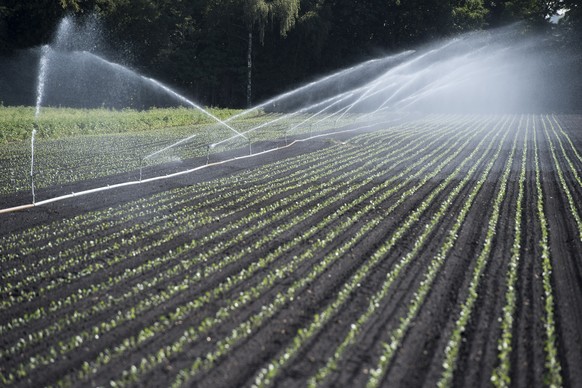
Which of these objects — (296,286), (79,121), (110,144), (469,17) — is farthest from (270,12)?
(296,286)

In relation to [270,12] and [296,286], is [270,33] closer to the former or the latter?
[270,12]

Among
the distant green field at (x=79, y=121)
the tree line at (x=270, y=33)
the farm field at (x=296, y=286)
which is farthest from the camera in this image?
the tree line at (x=270, y=33)

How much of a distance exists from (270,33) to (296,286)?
2284 inches

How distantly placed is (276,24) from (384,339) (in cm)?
5685

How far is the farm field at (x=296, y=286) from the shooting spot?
6156mm

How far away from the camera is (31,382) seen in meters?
5.87

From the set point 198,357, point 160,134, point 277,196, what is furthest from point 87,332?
point 160,134

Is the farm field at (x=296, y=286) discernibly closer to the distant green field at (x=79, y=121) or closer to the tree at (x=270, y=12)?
the distant green field at (x=79, y=121)

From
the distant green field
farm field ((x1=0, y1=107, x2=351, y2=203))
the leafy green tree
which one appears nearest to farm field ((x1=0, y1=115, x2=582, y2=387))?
farm field ((x1=0, y1=107, x2=351, y2=203))

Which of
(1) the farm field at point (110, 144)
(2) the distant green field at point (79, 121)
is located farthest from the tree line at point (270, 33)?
(2) the distant green field at point (79, 121)

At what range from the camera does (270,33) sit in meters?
61.9

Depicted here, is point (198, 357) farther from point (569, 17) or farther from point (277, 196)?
point (569, 17)

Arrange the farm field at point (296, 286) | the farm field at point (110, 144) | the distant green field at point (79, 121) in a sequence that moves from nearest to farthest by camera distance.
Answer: the farm field at point (296, 286) → the farm field at point (110, 144) → the distant green field at point (79, 121)

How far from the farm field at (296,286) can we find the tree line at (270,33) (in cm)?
4321
